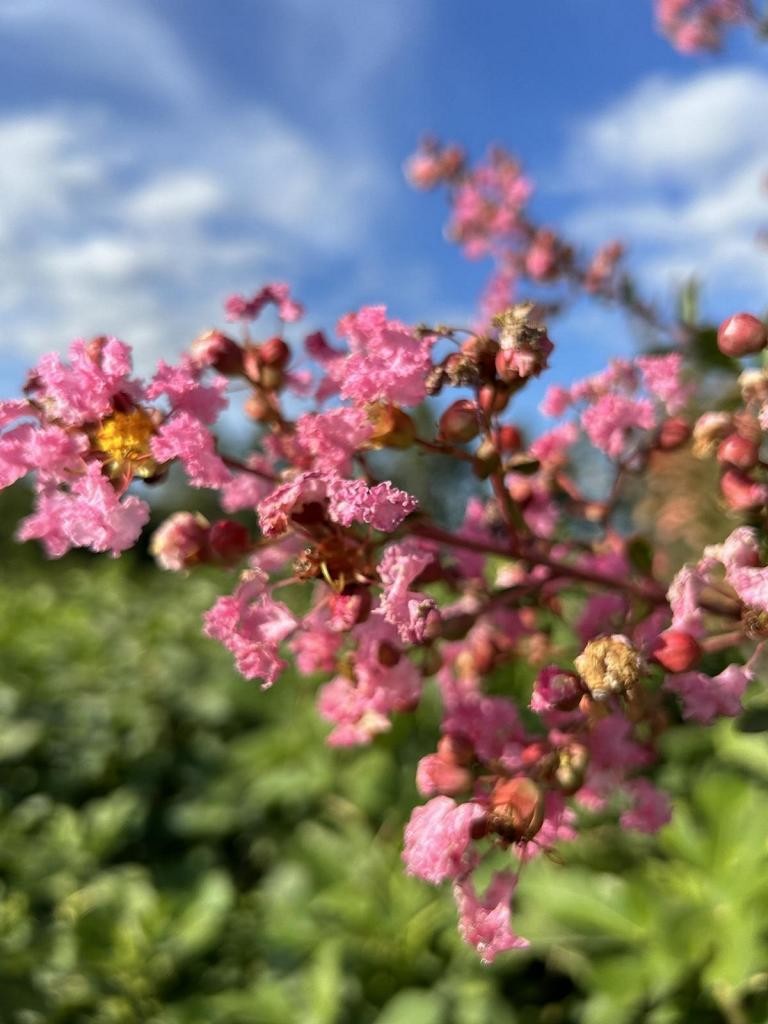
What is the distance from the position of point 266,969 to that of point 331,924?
0.61 ft

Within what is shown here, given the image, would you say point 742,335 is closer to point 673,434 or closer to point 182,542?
point 673,434

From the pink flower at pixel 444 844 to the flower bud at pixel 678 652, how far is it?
0.18 metres

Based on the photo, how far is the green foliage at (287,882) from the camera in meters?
1.19

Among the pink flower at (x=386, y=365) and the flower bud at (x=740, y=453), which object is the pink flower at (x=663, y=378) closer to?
the flower bud at (x=740, y=453)

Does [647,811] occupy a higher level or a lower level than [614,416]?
lower

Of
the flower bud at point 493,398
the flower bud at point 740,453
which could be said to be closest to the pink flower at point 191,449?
the flower bud at point 493,398

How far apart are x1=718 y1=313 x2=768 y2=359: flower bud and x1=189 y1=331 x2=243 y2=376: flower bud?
1.42 ft

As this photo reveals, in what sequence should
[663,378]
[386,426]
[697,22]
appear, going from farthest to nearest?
1. [697,22]
2. [663,378]
3. [386,426]

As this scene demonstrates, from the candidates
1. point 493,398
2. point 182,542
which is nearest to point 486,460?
point 493,398

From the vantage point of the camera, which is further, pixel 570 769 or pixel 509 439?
pixel 509 439

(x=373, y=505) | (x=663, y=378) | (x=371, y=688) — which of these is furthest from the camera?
(x=663, y=378)

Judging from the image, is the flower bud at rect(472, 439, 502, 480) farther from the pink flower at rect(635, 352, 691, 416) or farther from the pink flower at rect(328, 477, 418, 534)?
the pink flower at rect(635, 352, 691, 416)

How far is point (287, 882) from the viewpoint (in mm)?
1805

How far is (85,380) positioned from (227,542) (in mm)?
177
